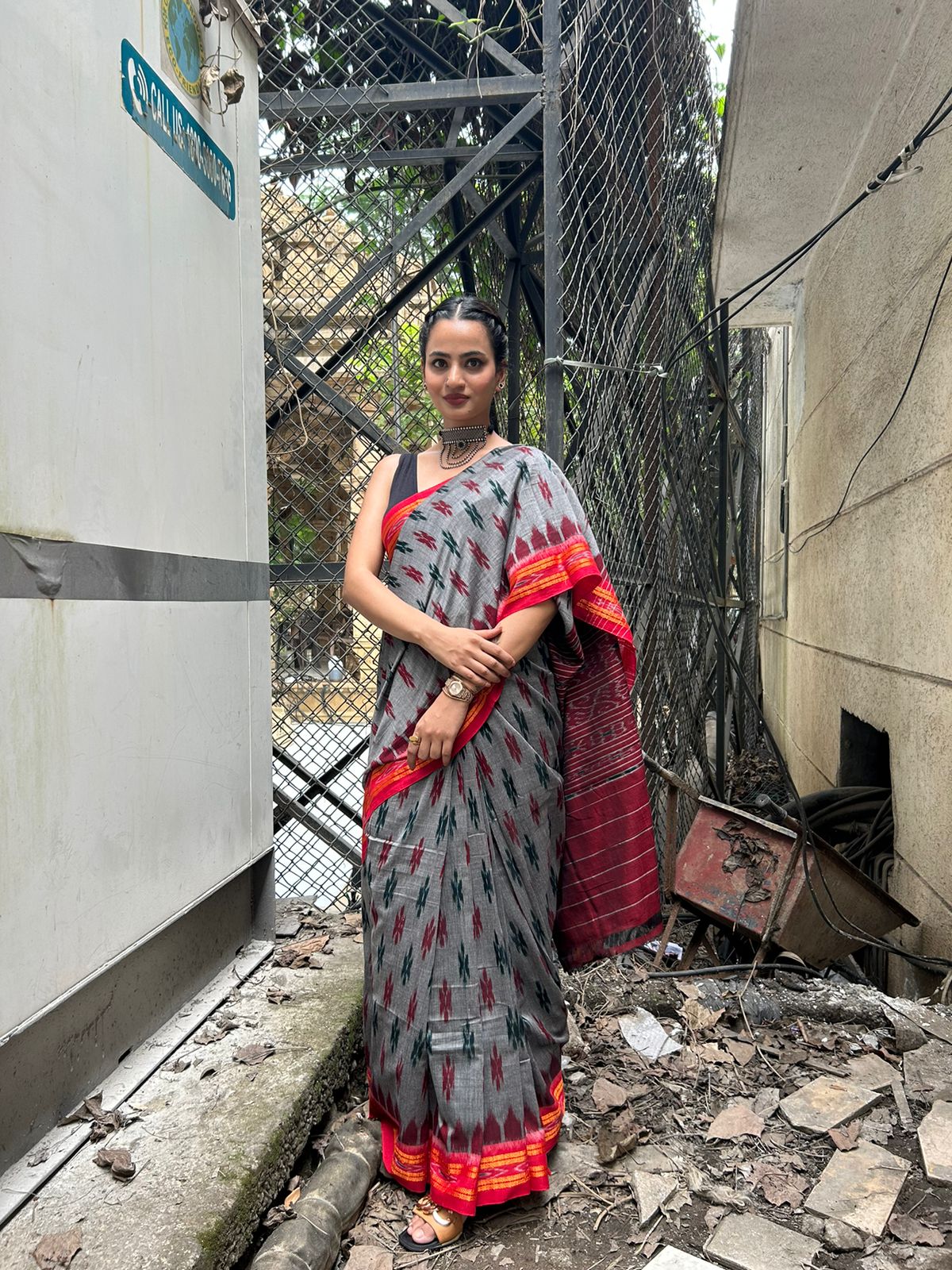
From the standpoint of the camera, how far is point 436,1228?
201 cm

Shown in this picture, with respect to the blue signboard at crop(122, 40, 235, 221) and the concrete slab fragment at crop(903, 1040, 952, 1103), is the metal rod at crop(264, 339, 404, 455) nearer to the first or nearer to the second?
the blue signboard at crop(122, 40, 235, 221)

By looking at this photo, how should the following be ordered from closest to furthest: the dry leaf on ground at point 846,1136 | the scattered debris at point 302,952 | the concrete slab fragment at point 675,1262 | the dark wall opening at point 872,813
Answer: the concrete slab fragment at point 675,1262 < the dry leaf on ground at point 846,1136 < the scattered debris at point 302,952 < the dark wall opening at point 872,813

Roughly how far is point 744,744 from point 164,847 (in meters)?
6.96

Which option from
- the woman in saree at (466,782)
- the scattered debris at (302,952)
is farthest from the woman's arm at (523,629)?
the scattered debris at (302,952)

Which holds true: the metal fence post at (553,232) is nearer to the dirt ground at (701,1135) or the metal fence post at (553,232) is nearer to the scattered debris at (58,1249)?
the dirt ground at (701,1135)

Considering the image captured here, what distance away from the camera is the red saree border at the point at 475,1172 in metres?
2.01

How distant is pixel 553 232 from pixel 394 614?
4.83 ft

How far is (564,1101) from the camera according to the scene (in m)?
2.50

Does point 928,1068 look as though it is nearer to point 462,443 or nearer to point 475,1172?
point 475,1172

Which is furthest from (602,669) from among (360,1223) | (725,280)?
(725,280)

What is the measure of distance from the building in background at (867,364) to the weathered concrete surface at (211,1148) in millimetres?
2124

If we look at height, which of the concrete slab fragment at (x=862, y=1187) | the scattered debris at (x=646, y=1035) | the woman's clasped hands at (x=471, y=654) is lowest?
the scattered debris at (x=646, y=1035)

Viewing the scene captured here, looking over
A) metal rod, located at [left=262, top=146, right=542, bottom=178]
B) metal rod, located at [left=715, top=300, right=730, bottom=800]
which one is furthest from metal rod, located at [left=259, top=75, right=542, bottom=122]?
metal rod, located at [left=715, top=300, right=730, bottom=800]

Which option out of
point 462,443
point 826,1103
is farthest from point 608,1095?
point 462,443
